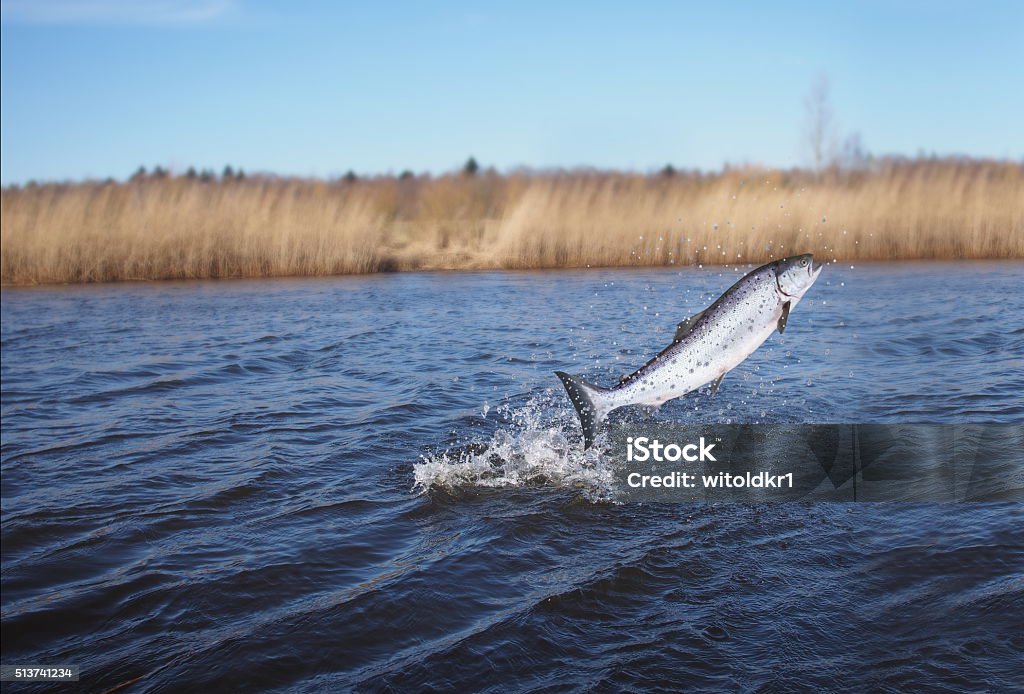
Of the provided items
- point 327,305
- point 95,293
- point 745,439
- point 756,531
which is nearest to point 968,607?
point 756,531

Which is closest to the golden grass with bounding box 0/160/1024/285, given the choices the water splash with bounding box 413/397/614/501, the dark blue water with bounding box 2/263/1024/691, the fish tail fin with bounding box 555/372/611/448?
the dark blue water with bounding box 2/263/1024/691

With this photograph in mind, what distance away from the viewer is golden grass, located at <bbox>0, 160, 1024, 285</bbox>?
17.9m

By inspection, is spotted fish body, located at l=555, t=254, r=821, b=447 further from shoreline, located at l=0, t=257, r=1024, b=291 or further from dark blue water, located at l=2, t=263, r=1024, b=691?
shoreline, located at l=0, t=257, r=1024, b=291

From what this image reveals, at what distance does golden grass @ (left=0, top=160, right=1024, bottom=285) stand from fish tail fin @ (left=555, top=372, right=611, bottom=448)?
14.3 metres

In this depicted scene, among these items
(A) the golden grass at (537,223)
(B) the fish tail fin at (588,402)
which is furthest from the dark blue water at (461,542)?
(A) the golden grass at (537,223)

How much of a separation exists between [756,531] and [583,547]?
3.18 ft

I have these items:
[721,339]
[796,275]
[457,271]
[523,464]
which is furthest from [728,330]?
[457,271]

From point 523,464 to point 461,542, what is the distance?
139 centimetres

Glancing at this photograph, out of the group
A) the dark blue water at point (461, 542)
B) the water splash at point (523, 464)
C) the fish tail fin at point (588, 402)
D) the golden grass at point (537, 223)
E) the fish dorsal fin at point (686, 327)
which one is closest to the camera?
the fish dorsal fin at point (686, 327)

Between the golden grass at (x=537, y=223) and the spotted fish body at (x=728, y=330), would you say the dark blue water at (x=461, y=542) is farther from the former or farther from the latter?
the golden grass at (x=537, y=223)

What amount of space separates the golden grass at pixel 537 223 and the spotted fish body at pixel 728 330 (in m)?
14.6

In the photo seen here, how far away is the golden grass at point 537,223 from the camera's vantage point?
17.9 m

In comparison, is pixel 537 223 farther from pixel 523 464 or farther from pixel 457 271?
pixel 523 464

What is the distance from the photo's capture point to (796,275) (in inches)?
130
